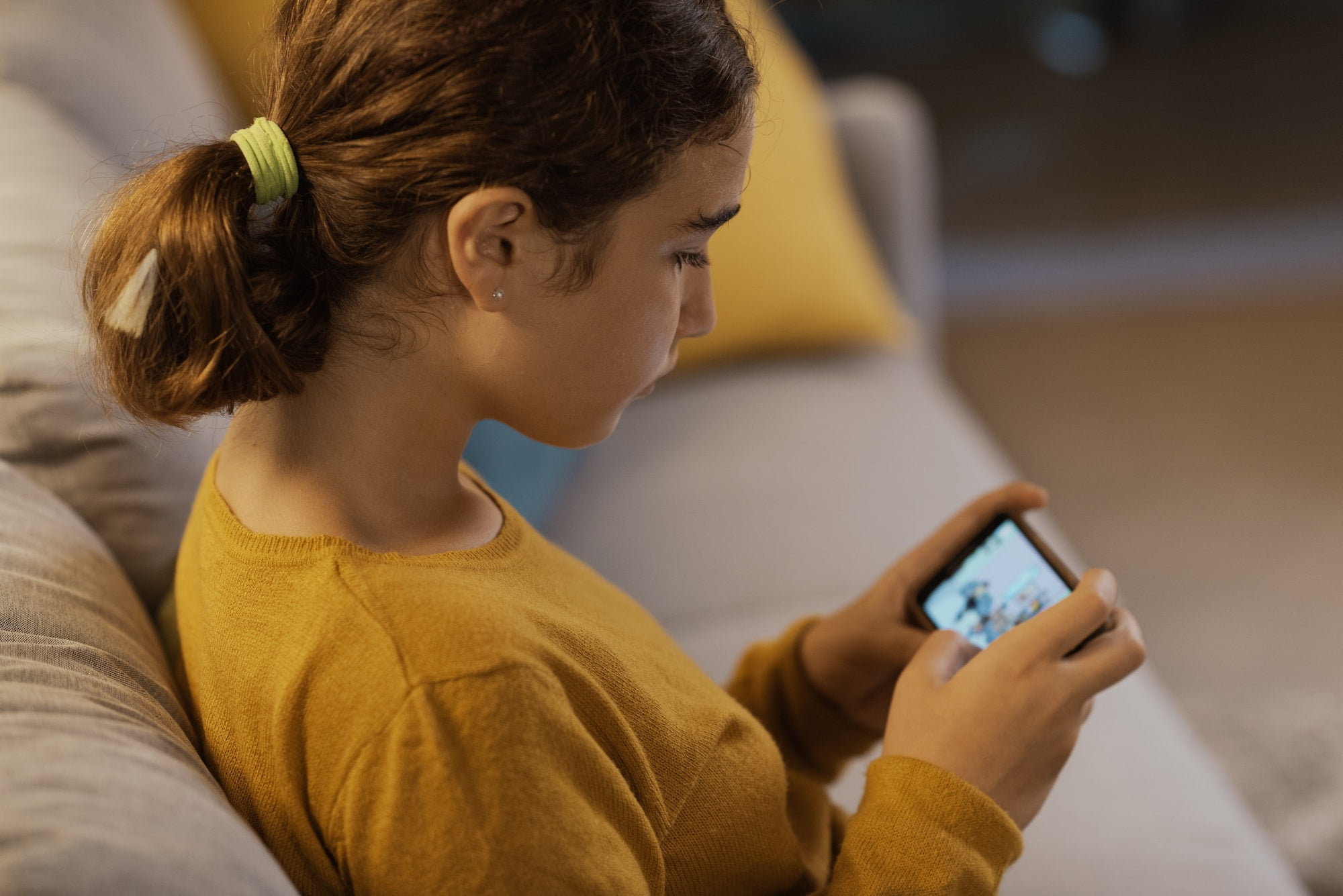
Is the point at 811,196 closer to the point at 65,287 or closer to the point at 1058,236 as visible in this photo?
the point at 65,287

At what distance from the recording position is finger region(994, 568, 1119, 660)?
2.41 feet

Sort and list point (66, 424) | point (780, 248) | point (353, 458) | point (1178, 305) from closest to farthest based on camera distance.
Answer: point (353, 458) → point (66, 424) → point (780, 248) → point (1178, 305)

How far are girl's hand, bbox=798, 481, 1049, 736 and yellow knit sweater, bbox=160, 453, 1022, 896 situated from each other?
0.17 m

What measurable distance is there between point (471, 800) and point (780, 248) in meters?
1.22

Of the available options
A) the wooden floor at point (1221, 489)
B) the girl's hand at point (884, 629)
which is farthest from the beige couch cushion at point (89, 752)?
the wooden floor at point (1221, 489)

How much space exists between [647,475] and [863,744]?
569mm

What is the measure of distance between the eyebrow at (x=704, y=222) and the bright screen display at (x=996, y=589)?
35 cm

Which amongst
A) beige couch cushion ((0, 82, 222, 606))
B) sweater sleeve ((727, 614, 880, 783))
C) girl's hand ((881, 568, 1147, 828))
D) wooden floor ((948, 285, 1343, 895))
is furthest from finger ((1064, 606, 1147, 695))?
wooden floor ((948, 285, 1343, 895))

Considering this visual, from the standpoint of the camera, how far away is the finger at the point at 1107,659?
29.0 inches

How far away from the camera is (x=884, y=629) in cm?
91

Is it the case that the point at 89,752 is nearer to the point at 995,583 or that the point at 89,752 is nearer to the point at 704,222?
the point at 704,222

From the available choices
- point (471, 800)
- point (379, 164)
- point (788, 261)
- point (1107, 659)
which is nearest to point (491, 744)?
point (471, 800)

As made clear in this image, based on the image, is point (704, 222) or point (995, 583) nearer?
point (704, 222)

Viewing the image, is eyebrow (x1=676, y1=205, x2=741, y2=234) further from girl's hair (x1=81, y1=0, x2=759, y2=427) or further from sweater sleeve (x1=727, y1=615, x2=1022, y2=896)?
sweater sleeve (x1=727, y1=615, x2=1022, y2=896)
